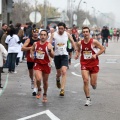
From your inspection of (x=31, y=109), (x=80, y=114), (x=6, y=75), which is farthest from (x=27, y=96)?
(x=6, y=75)

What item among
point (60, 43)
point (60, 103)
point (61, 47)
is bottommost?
point (60, 103)

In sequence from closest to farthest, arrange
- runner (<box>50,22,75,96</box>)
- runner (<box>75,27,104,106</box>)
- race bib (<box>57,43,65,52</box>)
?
runner (<box>75,27,104,106</box>)
runner (<box>50,22,75,96</box>)
race bib (<box>57,43,65,52</box>)

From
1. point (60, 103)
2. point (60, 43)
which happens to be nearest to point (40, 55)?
point (60, 103)

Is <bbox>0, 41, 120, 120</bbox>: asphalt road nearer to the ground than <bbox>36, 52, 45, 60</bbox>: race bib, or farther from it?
nearer to the ground

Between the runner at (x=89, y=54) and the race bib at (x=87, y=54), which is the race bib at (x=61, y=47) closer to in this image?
the runner at (x=89, y=54)

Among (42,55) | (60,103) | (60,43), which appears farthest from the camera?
(60,43)

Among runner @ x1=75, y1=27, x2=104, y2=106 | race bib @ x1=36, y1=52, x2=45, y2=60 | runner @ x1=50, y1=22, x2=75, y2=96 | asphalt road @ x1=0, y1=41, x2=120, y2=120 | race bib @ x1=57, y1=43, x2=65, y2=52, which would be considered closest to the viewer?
asphalt road @ x1=0, y1=41, x2=120, y2=120

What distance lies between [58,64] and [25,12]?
2245 inches

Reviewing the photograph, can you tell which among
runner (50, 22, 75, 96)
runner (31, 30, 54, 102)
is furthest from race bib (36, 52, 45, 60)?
runner (50, 22, 75, 96)

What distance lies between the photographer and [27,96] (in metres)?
13.4

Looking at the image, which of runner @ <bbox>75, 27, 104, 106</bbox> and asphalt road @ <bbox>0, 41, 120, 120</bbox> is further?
runner @ <bbox>75, 27, 104, 106</bbox>

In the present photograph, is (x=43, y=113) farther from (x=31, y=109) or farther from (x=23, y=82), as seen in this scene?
(x=23, y=82)

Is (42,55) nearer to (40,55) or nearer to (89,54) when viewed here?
(40,55)

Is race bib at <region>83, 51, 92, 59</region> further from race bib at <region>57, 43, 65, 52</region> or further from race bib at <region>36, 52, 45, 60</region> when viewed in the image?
race bib at <region>57, 43, 65, 52</region>
